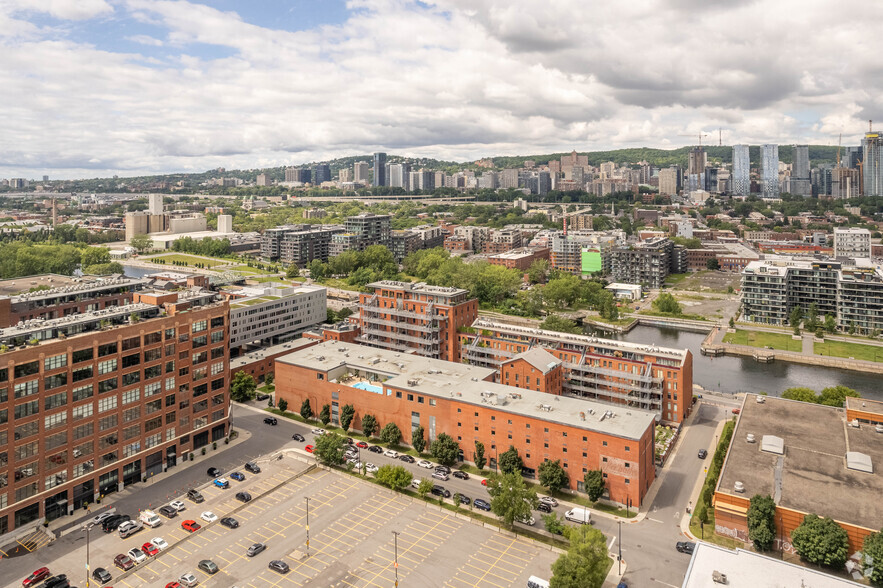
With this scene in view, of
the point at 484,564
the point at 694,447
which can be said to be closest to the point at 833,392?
the point at 694,447

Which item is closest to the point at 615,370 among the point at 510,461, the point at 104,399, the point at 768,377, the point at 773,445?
the point at 773,445

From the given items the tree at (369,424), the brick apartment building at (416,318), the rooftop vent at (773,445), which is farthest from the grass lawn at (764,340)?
the tree at (369,424)

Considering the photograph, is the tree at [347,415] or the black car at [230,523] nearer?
the black car at [230,523]

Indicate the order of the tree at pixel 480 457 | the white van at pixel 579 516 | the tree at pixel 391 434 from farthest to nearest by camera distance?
the tree at pixel 391 434
the tree at pixel 480 457
the white van at pixel 579 516

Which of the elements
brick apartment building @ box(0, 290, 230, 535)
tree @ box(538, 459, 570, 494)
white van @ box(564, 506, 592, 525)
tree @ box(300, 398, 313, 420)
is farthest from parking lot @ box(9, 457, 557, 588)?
tree @ box(300, 398, 313, 420)

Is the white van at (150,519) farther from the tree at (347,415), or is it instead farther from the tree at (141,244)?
the tree at (141,244)

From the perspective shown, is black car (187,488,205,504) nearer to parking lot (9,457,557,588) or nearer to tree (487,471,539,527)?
parking lot (9,457,557,588)

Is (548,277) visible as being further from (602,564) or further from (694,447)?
(602,564)

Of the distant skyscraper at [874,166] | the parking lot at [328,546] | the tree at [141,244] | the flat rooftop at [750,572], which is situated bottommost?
the parking lot at [328,546]
